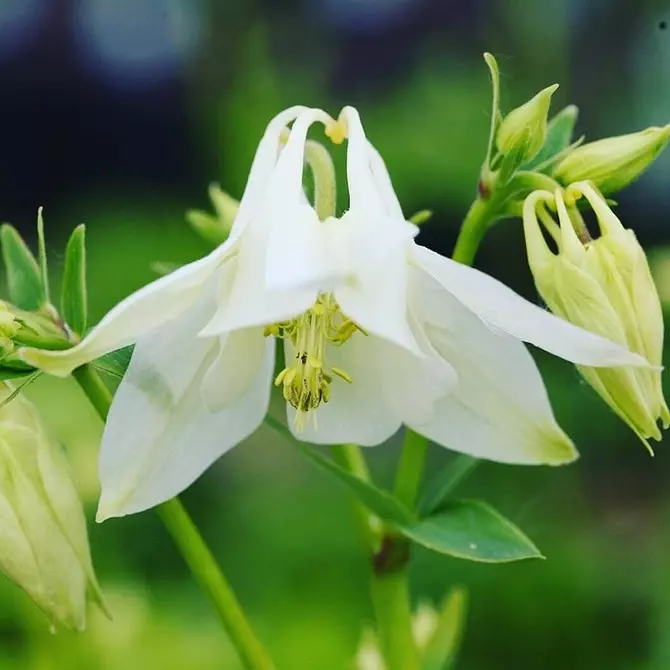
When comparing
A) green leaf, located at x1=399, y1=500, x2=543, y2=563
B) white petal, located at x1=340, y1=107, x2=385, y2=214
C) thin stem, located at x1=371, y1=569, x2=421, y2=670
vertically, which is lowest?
thin stem, located at x1=371, y1=569, x2=421, y2=670

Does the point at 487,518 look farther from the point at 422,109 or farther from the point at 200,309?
the point at 422,109

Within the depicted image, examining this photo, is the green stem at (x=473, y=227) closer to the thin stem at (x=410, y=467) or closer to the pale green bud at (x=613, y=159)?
the pale green bud at (x=613, y=159)

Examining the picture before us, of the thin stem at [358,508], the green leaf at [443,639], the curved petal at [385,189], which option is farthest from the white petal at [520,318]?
the green leaf at [443,639]

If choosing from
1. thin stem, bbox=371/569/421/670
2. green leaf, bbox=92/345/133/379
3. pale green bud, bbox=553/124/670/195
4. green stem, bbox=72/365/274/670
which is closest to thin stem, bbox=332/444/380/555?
thin stem, bbox=371/569/421/670

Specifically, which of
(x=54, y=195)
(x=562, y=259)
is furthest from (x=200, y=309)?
(x=54, y=195)

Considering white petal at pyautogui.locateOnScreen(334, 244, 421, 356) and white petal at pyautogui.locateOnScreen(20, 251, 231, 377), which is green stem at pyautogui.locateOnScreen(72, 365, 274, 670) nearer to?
white petal at pyautogui.locateOnScreen(20, 251, 231, 377)

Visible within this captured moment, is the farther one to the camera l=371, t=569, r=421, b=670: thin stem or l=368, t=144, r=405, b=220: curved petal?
l=371, t=569, r=421, b=670: thin stem
